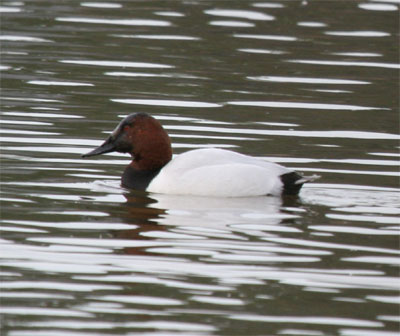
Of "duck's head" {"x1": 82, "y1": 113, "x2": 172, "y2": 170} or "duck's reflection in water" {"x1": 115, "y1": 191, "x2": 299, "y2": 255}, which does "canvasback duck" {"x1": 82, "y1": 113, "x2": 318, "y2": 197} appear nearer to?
"duck's reflection in water" {"x1": 115, "y1": 191, "x2": 299, "y2": 255}

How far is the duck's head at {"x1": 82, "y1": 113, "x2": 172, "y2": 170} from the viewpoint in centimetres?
1104

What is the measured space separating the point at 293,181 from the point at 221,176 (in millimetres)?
592

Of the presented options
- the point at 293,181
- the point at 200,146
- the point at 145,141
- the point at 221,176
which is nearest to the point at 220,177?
the point at 221,176

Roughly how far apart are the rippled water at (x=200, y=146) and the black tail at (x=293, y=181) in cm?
10

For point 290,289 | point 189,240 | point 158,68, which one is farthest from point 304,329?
point 158,68

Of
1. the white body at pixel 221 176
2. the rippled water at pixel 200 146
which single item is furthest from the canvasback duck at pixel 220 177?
the rippled water at pixel 200 146

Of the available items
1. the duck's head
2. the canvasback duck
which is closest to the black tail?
the canvasback duck

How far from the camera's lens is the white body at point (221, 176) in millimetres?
10461

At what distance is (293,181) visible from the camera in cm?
1049

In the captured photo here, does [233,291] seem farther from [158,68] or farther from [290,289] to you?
[158,68]

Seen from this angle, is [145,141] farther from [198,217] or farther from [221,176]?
[198,217]

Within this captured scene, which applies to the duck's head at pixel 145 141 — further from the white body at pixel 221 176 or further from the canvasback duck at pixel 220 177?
the white body at pixel 221 176

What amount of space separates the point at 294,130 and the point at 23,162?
325 centimetres

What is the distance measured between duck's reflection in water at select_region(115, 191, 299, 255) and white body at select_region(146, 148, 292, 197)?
7cm
